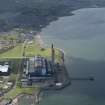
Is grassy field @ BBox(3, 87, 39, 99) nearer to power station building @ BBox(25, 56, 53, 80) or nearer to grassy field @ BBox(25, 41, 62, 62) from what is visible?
power station building @ BBox(25, 56, 53, 80)

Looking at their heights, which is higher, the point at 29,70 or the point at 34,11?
the point at 34,11

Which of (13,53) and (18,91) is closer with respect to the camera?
(18,91)

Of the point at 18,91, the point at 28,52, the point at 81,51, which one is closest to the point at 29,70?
the point at 18,91

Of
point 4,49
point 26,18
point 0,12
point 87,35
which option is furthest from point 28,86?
point 0,12

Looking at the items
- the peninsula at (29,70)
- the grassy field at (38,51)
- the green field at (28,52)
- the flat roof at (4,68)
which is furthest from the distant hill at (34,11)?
the flat roof at (4,68)

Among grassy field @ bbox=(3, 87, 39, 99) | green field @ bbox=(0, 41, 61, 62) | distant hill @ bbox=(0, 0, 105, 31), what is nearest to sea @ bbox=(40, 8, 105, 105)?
grassy field @ bbox=(3, 87, 39, 99)

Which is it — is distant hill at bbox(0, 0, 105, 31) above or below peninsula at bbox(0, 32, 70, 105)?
above

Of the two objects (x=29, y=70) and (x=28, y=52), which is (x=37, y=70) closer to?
(x=29, y=70)

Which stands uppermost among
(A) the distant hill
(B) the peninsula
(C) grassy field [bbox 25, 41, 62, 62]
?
(A) the distant hill
